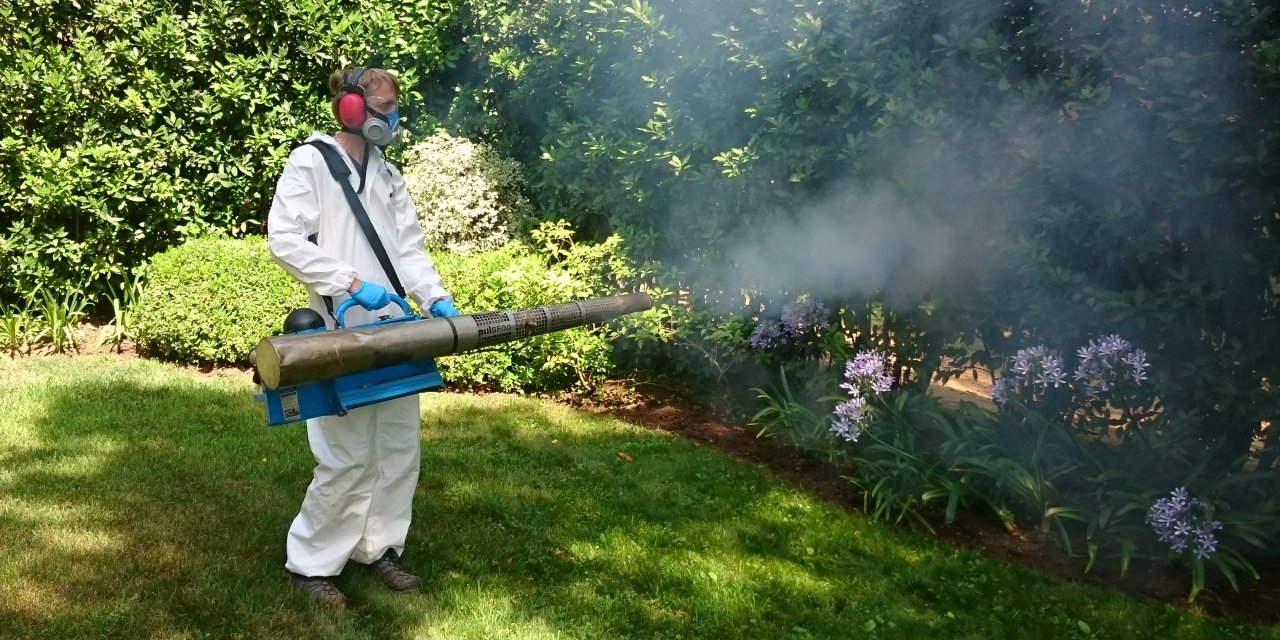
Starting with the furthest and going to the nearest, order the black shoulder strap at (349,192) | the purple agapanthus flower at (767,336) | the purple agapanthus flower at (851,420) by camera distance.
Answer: the purple agapanthus flower at (767,336)
the purple agapanthus flower at (851,420)
the black shoulder strap at (349,192)

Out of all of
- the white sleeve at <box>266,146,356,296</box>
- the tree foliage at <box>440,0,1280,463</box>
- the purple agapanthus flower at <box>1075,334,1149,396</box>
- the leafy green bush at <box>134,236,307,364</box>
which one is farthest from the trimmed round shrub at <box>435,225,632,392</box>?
the purple agapanthus flower at <box>1075,334,1149,396</box>

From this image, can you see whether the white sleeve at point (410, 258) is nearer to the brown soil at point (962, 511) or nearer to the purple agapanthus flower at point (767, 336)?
the brown soil at point (962, 511)

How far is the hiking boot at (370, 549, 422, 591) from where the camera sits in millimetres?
3508

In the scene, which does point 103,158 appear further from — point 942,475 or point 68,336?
point 942,475

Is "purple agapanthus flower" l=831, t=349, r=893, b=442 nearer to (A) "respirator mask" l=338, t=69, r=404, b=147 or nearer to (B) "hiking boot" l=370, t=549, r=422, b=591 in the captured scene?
(B) "hiking boot" l=370, t=549, r=422, b=591

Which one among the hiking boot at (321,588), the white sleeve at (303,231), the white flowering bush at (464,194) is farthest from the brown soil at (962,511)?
the white sleeve at (303,231)

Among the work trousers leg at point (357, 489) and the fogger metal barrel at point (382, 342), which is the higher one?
the fogger metal barrel at point (382, 342)

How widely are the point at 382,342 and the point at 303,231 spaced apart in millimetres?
642

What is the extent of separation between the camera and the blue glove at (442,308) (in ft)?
11.5

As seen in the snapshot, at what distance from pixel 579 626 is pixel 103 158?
5.66 metres

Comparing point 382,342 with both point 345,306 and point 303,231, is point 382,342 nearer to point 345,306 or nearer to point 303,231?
point 345,306

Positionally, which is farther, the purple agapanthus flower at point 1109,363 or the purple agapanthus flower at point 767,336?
the purple agapanthus flower at point 767,336

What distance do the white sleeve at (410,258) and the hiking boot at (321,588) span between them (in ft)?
3.53

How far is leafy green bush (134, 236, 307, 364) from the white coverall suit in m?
3.40
